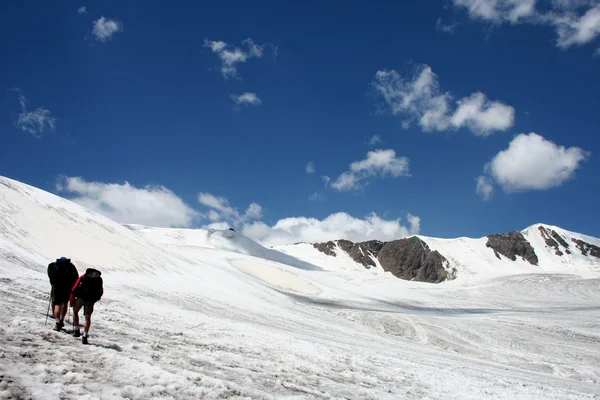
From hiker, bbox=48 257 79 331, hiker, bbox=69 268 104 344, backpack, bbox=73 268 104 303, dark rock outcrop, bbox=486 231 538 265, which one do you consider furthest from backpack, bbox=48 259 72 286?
dark rock outcrop, bbox=486 231 538 265

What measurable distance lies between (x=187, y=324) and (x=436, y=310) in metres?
40.7

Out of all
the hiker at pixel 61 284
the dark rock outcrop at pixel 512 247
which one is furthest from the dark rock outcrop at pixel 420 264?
the hiker at pixel 61 284

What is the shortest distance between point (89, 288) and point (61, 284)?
3.63 feet

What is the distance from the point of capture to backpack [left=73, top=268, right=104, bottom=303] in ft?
33.7

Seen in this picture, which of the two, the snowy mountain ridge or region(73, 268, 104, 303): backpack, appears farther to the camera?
the snowy mountain ridge

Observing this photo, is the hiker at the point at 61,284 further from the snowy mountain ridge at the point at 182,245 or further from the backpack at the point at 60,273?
the snowy mountain ridge at the point at 182,245

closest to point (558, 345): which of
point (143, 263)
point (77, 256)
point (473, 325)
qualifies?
point (473, 325)

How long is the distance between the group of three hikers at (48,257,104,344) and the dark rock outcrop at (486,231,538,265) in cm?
19428

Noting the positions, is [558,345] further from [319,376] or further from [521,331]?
[319,376]

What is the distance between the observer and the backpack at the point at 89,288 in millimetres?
10273

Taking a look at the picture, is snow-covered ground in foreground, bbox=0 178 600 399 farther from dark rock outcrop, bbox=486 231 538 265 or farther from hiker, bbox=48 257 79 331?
dark rock outcrop, bbox=486 231 538 265

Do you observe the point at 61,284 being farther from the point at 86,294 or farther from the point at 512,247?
the point at 512,247

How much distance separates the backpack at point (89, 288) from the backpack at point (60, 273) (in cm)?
87

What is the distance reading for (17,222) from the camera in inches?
1142
